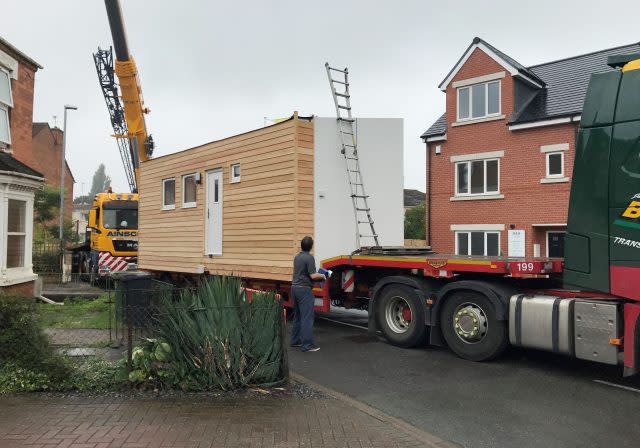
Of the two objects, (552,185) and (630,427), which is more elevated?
(552,185)

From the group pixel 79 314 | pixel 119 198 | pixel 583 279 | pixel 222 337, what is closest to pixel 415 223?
pixel 119 198

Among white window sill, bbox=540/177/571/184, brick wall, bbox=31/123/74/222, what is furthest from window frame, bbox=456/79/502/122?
brick wall, bbox=31/123/74/222

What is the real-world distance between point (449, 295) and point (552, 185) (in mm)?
13021

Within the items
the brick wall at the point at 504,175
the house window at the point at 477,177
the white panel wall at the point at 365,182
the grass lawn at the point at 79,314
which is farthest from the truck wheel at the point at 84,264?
the house window at the point at 477,177

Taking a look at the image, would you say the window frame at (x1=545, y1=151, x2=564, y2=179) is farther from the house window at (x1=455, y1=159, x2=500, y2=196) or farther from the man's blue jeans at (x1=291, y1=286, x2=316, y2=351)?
the man's blue jeans at (x1=291, y1=286, x2=316, y2=351)

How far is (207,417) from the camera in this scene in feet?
15.3

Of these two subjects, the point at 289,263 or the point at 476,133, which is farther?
the point at 476,133

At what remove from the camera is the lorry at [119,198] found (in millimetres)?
17188

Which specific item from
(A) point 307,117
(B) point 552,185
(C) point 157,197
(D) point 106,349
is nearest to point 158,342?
(D) point 106,349

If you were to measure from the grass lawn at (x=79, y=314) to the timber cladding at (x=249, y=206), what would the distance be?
1.90m

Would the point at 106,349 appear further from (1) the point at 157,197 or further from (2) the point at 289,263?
(1) the point at 157,197

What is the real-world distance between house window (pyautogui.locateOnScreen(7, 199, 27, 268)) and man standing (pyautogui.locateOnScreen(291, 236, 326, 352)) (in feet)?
21.6

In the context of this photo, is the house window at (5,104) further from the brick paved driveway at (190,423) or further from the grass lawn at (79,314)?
the brick paved driveway at (190,423)

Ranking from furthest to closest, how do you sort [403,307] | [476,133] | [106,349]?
1. [476,133]
2. [403,307]
3. [106,349]
